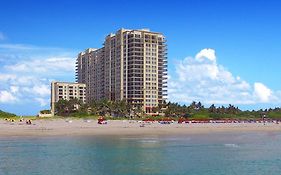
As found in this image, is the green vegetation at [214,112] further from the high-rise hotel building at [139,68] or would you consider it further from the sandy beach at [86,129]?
the sandy beach at [86,129]

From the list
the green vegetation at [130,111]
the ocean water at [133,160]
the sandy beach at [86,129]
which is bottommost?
the ocean water at [133,160]

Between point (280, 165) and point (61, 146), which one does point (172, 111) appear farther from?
point (280, 165)

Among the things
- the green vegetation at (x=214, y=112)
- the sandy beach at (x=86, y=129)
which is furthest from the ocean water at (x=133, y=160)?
the green vegetation at (x=214, y=112)

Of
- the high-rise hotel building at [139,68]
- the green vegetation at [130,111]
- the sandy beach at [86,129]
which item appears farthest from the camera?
the high-rise hotel building at [139,68]

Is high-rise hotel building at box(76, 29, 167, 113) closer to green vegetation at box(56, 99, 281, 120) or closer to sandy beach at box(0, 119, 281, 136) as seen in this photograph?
green vegetation at box(56, 99, 281, 120)

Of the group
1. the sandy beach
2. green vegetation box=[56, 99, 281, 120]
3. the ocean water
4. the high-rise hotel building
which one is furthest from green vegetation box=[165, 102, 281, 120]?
the ocean water

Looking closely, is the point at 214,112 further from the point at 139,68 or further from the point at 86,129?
the point at 86,129

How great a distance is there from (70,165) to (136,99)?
136736 millimetres

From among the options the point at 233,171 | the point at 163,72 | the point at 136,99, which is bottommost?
the point at 233,171

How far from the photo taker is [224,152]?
49.0 meters

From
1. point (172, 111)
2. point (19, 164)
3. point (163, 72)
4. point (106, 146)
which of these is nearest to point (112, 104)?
point (172, 111)

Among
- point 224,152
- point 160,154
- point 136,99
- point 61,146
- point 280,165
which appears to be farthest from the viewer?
point 136,99

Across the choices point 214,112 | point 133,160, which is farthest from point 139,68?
point 133,160

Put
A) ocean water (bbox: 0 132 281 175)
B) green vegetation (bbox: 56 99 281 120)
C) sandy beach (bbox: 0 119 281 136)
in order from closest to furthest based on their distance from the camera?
ocean water (bbox: 0 132 281 175) < sandy beach (bbox: 0 119 281 136) < green vegetation (bbox: 56 99 281 120)
